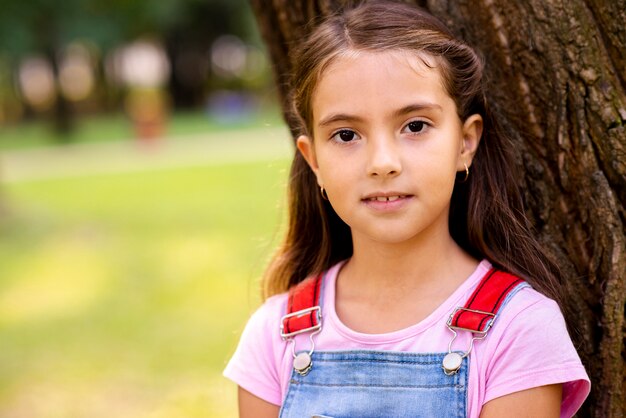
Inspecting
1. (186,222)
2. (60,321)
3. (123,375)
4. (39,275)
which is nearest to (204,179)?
(186,222)

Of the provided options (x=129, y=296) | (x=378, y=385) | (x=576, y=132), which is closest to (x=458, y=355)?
(x=378, y=385)

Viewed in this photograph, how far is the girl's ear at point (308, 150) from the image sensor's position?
2092mm

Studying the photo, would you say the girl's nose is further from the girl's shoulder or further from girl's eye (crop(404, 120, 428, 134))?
the girl's shoulder

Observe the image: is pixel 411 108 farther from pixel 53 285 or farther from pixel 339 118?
pixel 53 285

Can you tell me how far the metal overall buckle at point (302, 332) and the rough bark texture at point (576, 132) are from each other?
58cm

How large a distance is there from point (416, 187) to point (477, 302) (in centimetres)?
29

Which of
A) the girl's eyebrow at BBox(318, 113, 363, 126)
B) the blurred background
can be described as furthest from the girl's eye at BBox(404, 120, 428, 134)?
the blurred background

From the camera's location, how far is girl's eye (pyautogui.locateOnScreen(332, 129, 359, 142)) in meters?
1.93

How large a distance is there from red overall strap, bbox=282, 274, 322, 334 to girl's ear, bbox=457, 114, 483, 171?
1.54ft

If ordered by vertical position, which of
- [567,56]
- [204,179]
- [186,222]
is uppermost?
[204,179]

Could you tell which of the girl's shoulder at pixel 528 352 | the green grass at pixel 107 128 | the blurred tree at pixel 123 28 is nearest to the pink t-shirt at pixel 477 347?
the girl's shoulder at pixel 528 352

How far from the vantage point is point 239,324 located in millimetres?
5805

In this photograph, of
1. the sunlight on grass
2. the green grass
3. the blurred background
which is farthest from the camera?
the green grass

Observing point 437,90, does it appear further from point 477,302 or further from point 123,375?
point 123,375
